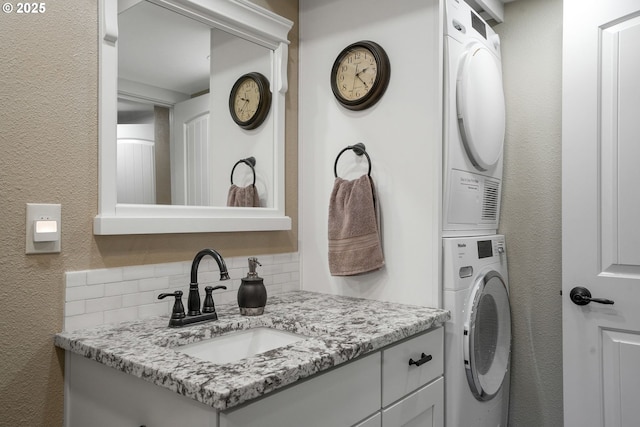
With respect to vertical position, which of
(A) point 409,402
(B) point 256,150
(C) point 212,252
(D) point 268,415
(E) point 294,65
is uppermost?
(E) point 294,65

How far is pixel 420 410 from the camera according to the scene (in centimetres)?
155

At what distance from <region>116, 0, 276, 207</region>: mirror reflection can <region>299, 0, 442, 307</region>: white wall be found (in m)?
0.25

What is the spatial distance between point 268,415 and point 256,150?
1212 millimetres

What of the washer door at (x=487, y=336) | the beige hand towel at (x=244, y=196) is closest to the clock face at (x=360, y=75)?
the beige hand towel at (x=244, y=196)

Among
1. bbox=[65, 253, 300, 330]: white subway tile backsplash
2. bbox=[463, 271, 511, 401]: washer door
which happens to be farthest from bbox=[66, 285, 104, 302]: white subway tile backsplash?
bbox=[463, 271, 511, 401]: washer door

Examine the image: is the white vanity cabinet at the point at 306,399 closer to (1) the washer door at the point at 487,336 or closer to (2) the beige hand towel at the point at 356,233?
(1) the washer door at the point at 487,336

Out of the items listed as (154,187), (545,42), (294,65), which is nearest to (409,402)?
(154,187)

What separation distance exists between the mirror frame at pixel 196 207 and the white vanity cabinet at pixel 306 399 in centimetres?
48

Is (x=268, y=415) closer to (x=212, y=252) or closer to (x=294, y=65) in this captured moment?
(x=212, y=252)

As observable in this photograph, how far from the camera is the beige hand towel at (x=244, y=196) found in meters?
1.85

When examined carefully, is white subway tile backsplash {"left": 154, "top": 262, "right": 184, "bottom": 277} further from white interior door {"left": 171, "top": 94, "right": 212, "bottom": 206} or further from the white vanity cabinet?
the white vanity cabinet

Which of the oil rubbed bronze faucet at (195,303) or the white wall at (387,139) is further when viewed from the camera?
the white wall at (387,139)

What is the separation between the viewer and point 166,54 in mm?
1633

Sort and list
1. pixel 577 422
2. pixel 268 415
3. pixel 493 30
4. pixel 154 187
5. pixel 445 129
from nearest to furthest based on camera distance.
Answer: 1. pixel 268 415
2. pixel 154 187
3. pixel 445 129
4. pixel 577 422
5. pixel 493 30
